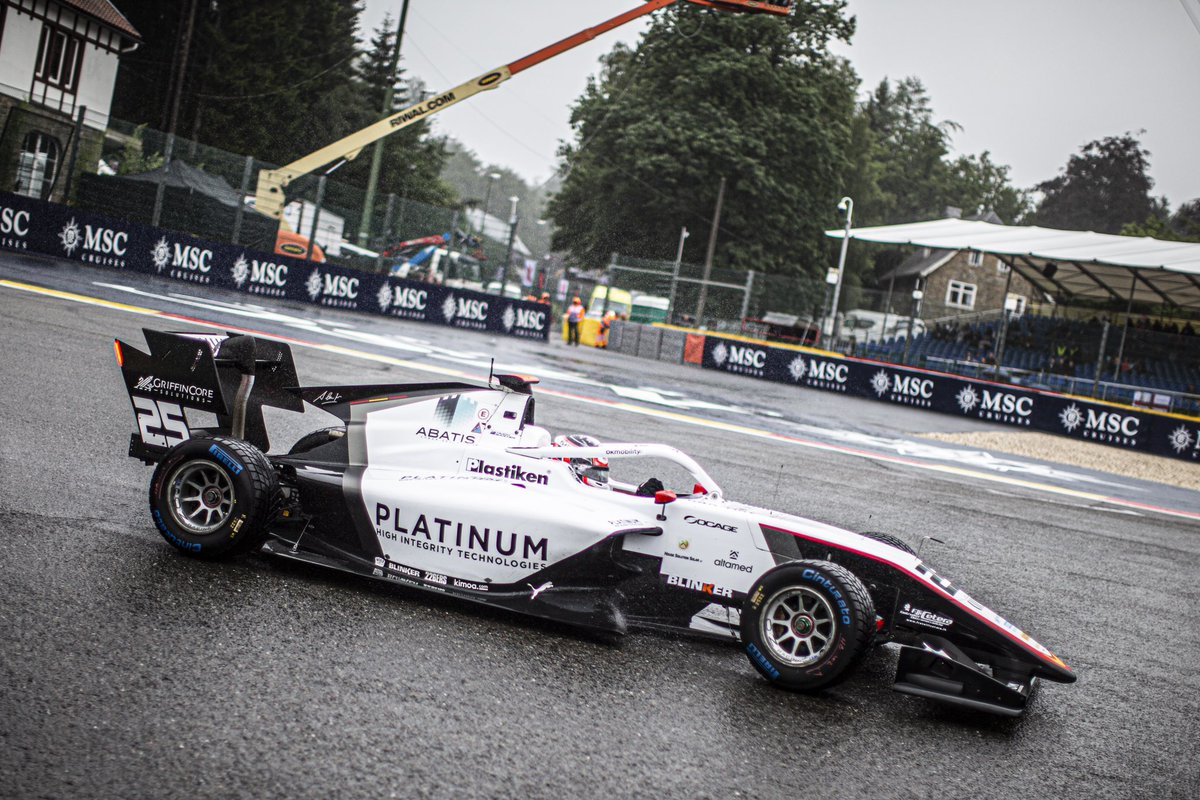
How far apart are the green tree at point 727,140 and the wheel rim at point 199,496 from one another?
41702 millimetres

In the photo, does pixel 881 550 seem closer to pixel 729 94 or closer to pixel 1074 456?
pixel 1074 456

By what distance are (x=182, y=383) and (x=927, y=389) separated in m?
21.0

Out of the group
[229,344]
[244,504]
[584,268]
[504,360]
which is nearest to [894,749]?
[244,504]

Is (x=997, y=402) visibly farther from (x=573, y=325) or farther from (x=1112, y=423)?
(x=573, y=325)

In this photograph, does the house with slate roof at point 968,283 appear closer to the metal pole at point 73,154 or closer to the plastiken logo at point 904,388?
the plastiken logo at point 904,388

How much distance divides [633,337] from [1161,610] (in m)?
22.9

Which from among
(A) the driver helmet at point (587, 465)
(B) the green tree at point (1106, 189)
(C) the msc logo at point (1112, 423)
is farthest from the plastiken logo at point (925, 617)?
(B) the green tree at point (1106, 189)

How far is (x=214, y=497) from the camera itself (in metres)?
4.86

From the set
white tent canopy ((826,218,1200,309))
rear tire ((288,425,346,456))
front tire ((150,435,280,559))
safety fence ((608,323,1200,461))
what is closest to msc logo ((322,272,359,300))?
safety fence ((608,323,1200,461))

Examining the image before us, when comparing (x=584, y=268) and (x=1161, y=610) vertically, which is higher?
(x=584, y=268)

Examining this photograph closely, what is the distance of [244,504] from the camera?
15.3 feet

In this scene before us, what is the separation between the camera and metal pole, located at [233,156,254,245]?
23.2m

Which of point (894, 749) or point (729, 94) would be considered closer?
point (894, 749)

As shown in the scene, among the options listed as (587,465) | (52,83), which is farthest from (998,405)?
(52,83)
